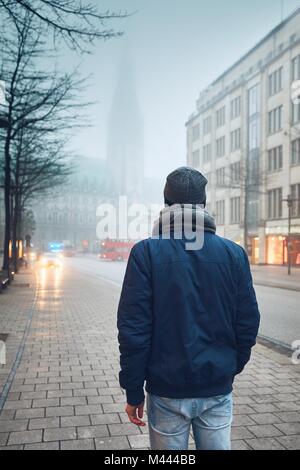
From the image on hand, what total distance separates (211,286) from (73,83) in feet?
47.8

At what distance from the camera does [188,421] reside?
2.36 metres

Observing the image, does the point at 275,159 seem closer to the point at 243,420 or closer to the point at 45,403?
the point at 243,420

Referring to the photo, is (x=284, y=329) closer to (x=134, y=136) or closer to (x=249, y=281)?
(x=249, y=281)

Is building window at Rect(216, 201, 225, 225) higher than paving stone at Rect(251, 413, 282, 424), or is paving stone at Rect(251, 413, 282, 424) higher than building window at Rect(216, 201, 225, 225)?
building window at Rect(216, 201, 225, 225)

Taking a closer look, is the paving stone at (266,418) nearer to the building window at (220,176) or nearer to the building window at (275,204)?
the building window at (275,204)

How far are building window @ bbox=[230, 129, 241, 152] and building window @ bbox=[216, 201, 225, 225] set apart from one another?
261 inches

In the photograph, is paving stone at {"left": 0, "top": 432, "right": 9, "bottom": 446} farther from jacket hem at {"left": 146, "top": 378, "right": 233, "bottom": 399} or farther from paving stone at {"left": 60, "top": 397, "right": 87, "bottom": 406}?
jacket hem at {"left": 146, "top": 378, "right": 233, "bottom": 399}

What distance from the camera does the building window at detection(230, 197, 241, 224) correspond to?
169ft

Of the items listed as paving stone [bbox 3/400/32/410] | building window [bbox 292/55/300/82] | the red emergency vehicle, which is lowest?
paving stone [bbox 3/400/32/410]

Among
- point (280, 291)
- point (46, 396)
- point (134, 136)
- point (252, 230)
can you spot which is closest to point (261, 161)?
point (252, 230)

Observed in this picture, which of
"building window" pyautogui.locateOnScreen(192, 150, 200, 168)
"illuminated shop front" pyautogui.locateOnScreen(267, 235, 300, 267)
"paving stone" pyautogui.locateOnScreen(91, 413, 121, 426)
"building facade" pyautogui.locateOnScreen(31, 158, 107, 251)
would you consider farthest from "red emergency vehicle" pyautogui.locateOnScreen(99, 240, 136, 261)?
"paving stone" pyautogui.locateOnScreen(91, 413, 121, 426)

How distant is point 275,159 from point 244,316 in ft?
141

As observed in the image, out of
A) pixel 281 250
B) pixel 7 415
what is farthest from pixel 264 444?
pixel 281 250

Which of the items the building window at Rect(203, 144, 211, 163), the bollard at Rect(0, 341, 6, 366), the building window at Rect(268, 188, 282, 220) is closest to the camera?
the bollard at Rect(0, 341, 6, 366)
